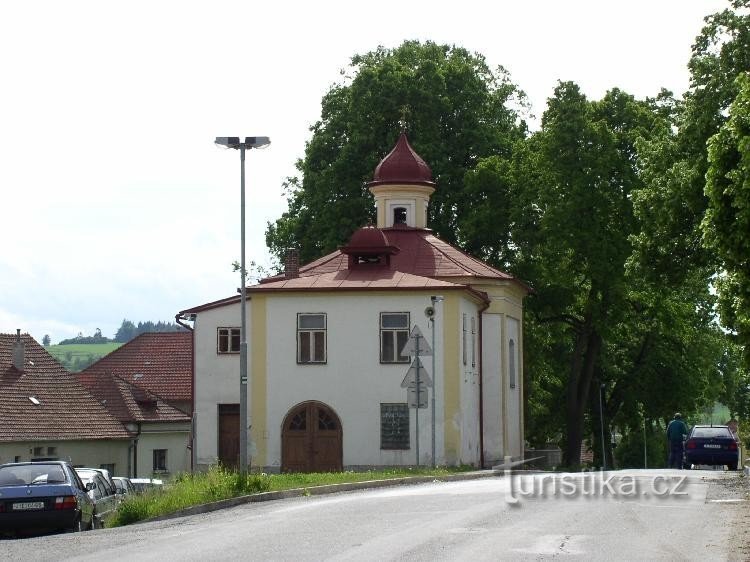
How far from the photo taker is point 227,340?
162 ft

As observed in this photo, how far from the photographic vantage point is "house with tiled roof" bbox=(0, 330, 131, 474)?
181 feet

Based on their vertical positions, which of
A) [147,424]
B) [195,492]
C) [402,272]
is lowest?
[195,492]

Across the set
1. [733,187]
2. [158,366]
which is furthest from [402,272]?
[158,366]

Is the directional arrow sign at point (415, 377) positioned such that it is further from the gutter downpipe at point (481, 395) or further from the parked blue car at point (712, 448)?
the gutter downpipe at point (481, 395)

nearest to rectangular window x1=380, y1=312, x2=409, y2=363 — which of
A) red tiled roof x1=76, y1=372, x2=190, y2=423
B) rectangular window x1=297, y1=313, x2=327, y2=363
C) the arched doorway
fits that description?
rectangular window x1=297, y1=313, x2=327, y2=363

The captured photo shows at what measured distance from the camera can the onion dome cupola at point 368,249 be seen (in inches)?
1864

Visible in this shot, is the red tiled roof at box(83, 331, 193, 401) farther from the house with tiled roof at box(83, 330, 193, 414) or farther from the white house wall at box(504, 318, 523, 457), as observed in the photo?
the white house wall at box(504, 318, 523, 457)

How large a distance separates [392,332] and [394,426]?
290cm

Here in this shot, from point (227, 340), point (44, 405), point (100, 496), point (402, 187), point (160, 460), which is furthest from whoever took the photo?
point (160, 460)

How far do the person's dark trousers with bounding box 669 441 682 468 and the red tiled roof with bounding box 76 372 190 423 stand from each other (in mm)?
30080

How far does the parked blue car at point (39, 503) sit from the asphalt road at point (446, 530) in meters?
1.73

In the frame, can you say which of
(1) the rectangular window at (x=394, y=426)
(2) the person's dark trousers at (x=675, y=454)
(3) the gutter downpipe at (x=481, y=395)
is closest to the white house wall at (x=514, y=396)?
(3) the gutter downpipe at (x=481, y=395)

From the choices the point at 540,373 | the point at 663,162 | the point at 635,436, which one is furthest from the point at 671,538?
the point at 635,436

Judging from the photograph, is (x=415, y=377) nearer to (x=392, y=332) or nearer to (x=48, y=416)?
(x=392, y=332)
